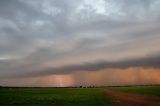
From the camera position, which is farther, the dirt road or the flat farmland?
the flat farmland

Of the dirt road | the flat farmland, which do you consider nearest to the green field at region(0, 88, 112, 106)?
the flat farmland

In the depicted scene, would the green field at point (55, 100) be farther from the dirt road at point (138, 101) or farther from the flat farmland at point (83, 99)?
the dirt road at point (138, 101)

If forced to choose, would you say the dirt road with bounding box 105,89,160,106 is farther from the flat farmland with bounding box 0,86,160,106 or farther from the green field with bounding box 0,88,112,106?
the green field with bounding box 0,88,112,106

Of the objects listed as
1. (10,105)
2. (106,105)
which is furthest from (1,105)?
(106,105)

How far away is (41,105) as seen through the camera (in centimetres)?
4044

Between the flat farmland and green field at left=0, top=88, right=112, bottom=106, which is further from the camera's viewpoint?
the flat farmland

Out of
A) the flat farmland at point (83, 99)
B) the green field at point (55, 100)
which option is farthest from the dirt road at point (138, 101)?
the green field at point (55, 100)

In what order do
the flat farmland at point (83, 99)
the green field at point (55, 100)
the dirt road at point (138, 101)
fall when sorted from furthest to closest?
1. the flat farmland at point (83, 99)
2. the green field at point (55, 100)
3. the dirt road at point (138, 101)

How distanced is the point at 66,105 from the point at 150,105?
11588mm

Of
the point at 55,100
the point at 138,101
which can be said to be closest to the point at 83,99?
the point at 55,100

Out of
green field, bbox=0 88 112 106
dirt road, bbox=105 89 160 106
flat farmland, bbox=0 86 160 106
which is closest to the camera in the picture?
dirt road, bbox=105 89 160 106

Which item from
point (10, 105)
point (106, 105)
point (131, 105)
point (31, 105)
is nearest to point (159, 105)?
point (131, 105)

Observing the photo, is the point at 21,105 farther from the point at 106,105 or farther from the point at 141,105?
the point at 141,105

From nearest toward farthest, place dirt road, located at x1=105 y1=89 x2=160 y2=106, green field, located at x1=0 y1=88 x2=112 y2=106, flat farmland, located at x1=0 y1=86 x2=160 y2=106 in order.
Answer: dirt road, located at x1=105 y1=89 x2=160 y2=106
green field, located at x1=0 y1=88 x2=112 y2=106
flat farmland, located at x1=0 y1=86 x2=160 y2=106
